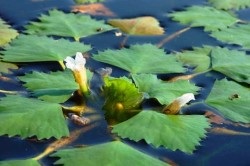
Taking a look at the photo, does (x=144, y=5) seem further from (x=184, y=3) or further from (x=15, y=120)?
(x=15, y=120)

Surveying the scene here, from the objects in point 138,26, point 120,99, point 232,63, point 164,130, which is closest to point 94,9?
point 138,26

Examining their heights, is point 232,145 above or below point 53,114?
below

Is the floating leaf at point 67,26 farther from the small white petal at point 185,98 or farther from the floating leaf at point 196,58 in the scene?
the small white petal at point 185,98

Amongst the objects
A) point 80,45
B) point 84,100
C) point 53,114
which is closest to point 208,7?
point 80,45

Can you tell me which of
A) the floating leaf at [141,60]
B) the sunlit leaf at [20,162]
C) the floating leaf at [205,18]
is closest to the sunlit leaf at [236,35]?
the floating leaf at [205,18]

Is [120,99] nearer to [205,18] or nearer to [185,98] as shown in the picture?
[185,98]

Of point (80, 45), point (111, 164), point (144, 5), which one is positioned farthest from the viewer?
point (144, 5)

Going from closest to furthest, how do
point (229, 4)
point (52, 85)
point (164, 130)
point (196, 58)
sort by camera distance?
1. point (164, 130)
2. point (52, 85)
3. point (196, 58)
4. point (229, 4)

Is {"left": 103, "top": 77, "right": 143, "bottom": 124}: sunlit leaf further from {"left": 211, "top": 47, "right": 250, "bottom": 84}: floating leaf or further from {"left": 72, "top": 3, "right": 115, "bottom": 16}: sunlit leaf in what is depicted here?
{"left": 72, "top": 3, "right": 115, "bottom": 16}: sunlit leaf
